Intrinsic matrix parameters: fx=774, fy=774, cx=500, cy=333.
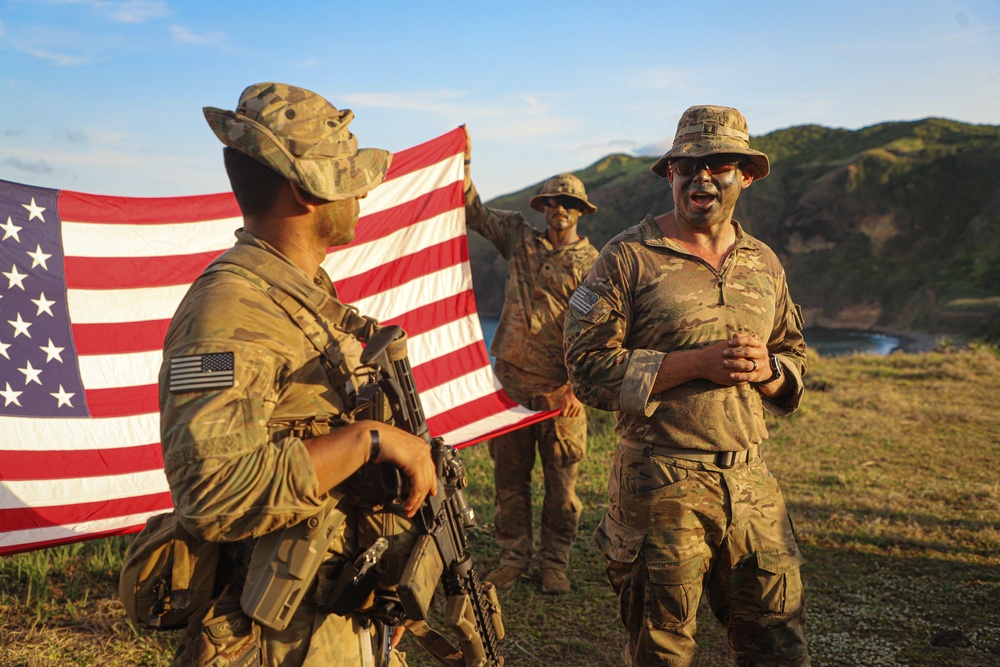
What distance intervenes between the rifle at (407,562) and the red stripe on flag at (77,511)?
248 centimetres

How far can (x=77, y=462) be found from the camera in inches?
157

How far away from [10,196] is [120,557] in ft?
7.47

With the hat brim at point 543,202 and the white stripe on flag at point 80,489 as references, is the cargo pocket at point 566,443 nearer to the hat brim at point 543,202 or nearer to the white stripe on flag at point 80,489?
the hat brim at point 543,202

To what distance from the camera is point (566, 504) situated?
16.6 feet

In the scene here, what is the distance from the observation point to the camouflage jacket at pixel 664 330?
2791 mm

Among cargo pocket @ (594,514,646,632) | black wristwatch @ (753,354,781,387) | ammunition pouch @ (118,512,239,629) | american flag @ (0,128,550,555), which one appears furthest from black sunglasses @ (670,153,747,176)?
american flag @ (0,128,550,555)

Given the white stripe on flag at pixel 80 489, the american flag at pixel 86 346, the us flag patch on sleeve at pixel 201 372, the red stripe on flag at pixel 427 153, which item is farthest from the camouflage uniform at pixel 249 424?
the red stripe on flag at pixel 427 153

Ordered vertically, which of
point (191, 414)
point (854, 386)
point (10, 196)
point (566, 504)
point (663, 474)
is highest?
point (10, 196)

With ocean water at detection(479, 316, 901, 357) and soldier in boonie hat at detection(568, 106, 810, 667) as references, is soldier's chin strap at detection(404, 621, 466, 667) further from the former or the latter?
ocean water at detection(479, 316, 901, 357)

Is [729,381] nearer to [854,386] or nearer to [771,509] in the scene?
[771,509]

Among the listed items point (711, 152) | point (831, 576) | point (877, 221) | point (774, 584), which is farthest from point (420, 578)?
point (877, 221)

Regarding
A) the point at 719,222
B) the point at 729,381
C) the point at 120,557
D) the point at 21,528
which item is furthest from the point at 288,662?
the point at 120,557

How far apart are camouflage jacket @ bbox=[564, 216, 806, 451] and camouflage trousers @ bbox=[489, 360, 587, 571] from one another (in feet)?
7.14

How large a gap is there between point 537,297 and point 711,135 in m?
2.41
